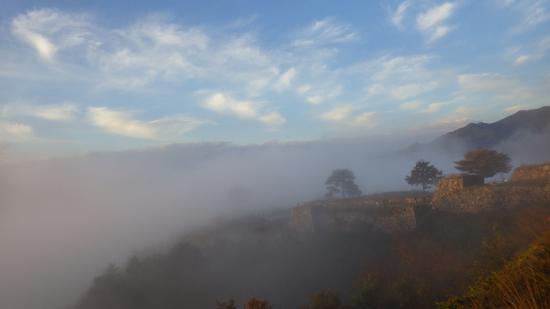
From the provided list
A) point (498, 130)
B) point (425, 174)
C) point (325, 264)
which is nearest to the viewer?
point (325, 264)

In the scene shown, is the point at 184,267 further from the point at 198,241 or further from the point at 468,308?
the point at 468,308

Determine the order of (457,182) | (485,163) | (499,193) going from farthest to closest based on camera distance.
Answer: (485,163) < (457,182) < (499,193)

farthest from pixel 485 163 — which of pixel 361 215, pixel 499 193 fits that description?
pixel 361 215

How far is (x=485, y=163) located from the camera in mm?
33062

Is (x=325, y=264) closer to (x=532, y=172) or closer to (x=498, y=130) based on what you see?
(x=532, y=172)

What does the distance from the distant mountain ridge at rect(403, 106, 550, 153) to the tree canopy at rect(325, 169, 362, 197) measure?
49774 mm

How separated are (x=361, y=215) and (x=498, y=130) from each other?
80988mm

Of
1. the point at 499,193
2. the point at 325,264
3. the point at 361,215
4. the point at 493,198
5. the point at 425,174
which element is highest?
the point at 425,174

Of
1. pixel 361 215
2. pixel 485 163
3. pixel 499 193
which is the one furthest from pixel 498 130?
pixel 499 193

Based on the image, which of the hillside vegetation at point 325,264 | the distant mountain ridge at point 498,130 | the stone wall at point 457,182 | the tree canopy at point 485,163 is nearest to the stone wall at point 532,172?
the tree canopy at point 485,163

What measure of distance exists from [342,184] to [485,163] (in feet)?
100

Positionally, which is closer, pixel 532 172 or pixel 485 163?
pixel 532 172

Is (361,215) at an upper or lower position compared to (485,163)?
lower

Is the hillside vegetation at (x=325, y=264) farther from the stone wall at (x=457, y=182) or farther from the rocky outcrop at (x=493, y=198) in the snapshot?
the stone wall at (x=457, y=182)
